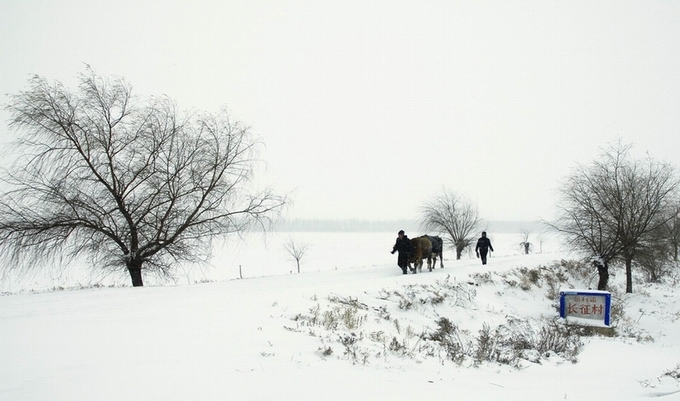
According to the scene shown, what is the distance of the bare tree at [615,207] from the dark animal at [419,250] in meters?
7.85

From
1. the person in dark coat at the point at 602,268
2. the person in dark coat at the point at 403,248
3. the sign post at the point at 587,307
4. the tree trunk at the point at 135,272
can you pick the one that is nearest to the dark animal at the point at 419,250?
the person in dark coat at the point at 403,248

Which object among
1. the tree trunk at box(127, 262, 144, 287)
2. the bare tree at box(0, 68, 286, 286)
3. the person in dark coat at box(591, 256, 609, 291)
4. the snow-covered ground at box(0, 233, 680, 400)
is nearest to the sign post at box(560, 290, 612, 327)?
the snow-covered ground at box(0, 233, 680, 400)

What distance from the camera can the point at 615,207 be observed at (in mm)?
18734

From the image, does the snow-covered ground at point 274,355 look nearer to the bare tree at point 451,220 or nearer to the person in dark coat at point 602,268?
the person in dark coat at point 602,268

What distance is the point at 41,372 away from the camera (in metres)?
4.21

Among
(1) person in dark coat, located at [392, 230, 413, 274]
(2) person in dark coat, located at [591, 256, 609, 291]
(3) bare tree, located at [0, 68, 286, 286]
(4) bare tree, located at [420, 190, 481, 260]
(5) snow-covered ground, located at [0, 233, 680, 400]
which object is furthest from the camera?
(4) bare tree, located at [420, 190, 481, 260]

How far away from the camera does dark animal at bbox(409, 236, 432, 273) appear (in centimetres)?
1648

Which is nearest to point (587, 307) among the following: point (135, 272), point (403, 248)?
point (403, 248)

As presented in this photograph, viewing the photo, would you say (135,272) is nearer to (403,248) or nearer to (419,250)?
(403,248)

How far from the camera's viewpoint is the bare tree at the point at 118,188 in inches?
424

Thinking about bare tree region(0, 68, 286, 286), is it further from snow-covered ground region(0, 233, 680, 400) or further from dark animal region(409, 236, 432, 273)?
dark animal region(409, 236, 432, 273)

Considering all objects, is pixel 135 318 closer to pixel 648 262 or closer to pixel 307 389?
pixel 307 389

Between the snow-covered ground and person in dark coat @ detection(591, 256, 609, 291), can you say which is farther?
person in dark coat @ detection(591, 256, 609, 291)

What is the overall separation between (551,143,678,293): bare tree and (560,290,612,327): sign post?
6.73 metres
